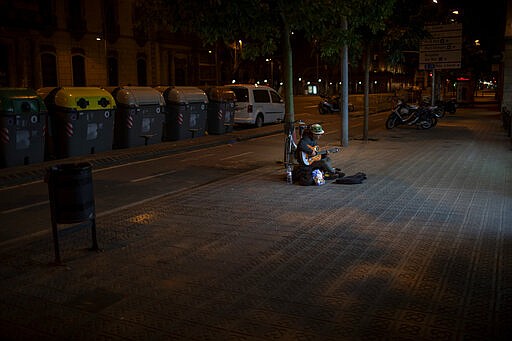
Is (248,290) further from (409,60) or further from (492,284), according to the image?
(409,60)

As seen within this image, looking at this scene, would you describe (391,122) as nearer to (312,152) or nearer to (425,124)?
(425,124)

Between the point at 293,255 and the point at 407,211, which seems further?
the point at 407,211

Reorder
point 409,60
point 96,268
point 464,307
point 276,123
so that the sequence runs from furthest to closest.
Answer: point 409,60, point 276,123, point 96,268, point 464,307

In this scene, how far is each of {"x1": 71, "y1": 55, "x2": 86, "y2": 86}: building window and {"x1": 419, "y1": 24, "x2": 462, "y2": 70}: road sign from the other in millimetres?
22780

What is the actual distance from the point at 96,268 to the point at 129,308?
127cm

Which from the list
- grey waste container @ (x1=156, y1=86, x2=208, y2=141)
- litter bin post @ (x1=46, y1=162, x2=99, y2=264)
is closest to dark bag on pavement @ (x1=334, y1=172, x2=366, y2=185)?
litter bin post @ (x1=46, y1=162, x2=99, y2=264)

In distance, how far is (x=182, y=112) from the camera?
61.7 feet

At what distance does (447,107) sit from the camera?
33625 millimetres

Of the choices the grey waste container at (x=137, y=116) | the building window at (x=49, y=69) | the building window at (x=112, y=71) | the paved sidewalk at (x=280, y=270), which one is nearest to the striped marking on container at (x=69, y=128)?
the grey waste container at (x=137, y=116)

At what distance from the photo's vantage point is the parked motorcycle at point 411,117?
23.3 meters

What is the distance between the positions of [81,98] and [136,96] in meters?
2.37

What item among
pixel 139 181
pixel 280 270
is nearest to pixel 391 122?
pixel 139 181

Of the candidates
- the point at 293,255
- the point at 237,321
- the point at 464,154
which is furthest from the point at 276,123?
the point at 237,321

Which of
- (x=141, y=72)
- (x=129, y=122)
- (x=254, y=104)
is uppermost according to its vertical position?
(x=141, y=72)
